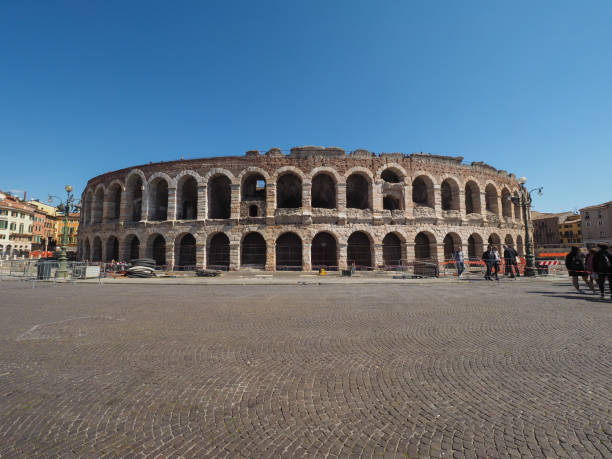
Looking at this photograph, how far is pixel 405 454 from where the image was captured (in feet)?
6.30

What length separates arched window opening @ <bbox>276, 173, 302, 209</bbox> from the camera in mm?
25305

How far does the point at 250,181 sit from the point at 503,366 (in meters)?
25.2

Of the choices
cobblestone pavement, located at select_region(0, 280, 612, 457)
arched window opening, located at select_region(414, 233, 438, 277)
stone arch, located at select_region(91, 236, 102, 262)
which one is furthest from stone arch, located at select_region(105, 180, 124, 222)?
arched window opening, located at select_region(414, 233, 438, 277)

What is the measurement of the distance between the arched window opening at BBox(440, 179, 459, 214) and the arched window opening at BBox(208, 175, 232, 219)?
20.2m

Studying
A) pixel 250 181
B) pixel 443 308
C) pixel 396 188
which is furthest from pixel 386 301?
pixel 250 181

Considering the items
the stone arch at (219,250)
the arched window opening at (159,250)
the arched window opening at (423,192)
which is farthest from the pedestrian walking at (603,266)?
the arched window opening at (159,250)

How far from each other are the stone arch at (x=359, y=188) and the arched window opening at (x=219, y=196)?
11.3 m

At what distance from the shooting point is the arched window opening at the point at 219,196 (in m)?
24.8

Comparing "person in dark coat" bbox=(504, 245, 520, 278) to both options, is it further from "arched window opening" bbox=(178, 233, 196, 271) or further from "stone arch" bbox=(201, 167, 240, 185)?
"arched window opening" bbox=(178, 233, 196, 271)

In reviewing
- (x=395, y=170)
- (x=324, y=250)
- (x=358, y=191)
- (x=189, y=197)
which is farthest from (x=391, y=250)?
(x=189, y=197)

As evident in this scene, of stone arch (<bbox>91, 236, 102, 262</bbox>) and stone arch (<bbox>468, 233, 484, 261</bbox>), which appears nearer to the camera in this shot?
stone arch (<bbox>468, 233, 484, 261</bbox>)

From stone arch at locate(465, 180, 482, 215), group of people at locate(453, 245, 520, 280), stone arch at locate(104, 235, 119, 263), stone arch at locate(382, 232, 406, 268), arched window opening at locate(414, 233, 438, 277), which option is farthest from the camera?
stone arch at locate(104, 235, 119, 263)

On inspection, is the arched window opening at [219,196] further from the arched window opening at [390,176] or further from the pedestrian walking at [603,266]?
the pedestrian walking at [603,266]

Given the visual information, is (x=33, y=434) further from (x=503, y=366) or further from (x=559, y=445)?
(x=503, y=366)
